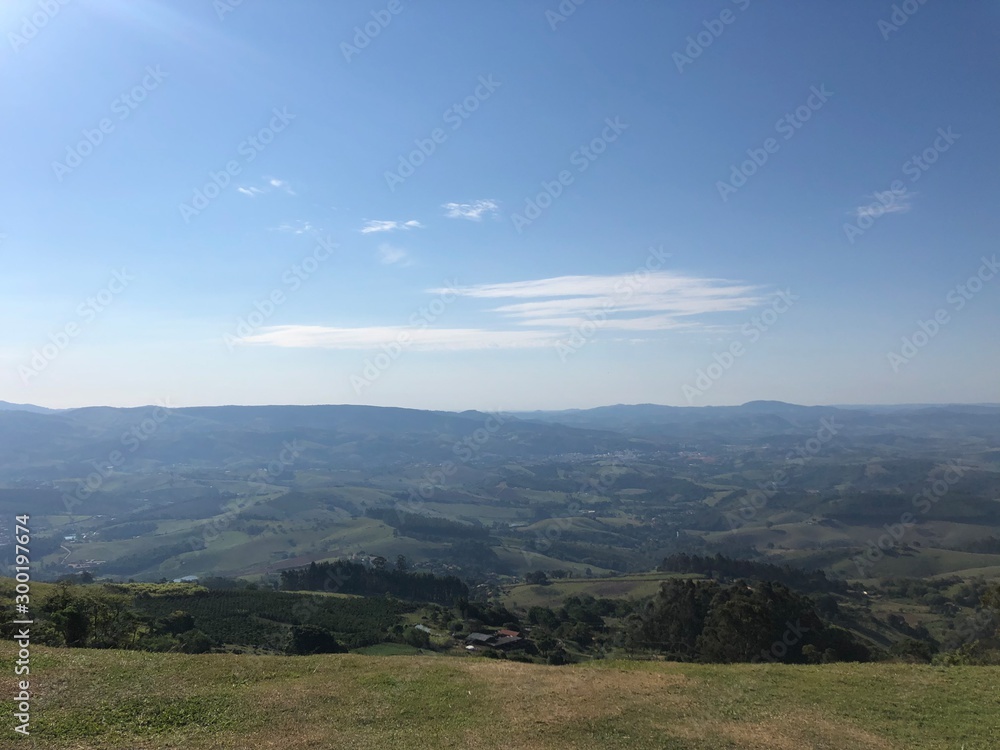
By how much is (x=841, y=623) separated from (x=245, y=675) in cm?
9767

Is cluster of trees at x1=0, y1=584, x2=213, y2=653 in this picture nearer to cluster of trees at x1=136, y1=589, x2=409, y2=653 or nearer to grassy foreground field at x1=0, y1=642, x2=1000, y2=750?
grassy foreground field at x1=0, y1=642, x2=1000, y2=750

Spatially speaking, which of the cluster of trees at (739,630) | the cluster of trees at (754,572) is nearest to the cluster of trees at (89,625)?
the cluster of trees at (739,630)

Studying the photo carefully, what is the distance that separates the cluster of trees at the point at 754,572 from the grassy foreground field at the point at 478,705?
114 meters

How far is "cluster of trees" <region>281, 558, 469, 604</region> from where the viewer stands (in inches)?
4200

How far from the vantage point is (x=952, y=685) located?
20844 millimetres

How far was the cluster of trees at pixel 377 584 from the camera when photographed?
107 m

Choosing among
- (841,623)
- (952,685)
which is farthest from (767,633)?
(841,623)

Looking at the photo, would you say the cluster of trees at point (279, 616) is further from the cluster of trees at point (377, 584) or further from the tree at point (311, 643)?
the cluster of trees at point (377, 584)

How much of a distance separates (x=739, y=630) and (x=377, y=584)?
80.5 metres

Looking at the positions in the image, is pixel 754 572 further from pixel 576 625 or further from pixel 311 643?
pixel 311 643

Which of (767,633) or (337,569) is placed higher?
(767,633)

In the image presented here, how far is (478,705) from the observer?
18.9 m

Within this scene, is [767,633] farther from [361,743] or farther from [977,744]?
[361,743]

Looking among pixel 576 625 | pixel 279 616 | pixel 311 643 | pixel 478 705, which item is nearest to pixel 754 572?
pixel 576 625
